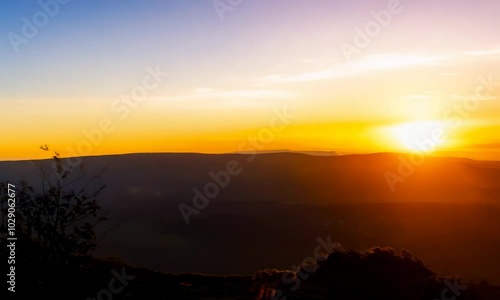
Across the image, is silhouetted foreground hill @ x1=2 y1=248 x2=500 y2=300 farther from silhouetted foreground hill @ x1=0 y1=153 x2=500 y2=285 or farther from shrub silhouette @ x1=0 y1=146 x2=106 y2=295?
silhouetted foreground hill @ x1=0 y1=153 x2=500 y2=285

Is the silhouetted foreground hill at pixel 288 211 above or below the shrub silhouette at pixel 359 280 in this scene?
above

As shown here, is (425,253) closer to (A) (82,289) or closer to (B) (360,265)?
(B) (360,265)

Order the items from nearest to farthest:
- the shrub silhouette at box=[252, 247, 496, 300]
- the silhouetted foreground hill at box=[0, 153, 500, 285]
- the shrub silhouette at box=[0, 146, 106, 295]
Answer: the shrub silhouette at box=[0, 146, 106, 295] < the shrub silhouette at box=[252, 247, 496, 300] < the silhouetted foreground hill at box=[0, 153, 500, 285]

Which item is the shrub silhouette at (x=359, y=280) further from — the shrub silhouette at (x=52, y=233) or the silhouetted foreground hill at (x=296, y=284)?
the shrub silhouette at (x=52, y=233)

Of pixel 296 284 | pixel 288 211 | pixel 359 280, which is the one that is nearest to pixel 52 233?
pixel 296 284

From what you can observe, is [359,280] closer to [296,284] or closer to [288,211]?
[296,284]

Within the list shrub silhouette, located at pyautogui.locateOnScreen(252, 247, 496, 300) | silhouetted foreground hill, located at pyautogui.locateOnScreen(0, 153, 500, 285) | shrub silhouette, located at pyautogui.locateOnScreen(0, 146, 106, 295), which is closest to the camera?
shrub silhouette, located at pyautogui.locateOnScreen(0, 146, 106, 295)

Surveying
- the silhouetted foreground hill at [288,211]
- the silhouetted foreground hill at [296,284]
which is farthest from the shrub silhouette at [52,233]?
the silhouetted foreground hill at [288,211]

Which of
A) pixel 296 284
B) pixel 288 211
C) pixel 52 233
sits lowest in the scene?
pixel 52 233

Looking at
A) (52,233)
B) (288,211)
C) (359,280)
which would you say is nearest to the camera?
(52,233)

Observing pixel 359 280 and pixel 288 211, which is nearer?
pixel 359 280

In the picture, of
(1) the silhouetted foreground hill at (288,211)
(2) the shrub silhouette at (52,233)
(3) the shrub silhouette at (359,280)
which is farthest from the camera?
(1) the silhouetted foreground hill at (288,211)

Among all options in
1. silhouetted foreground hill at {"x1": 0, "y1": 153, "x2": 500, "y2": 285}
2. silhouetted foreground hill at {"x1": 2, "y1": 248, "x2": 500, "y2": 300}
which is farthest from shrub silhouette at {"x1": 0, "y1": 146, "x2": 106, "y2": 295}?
silhouetted foreground hill at {"x1": 0, "y1": 153, "x2": 500, "y2": 285}
